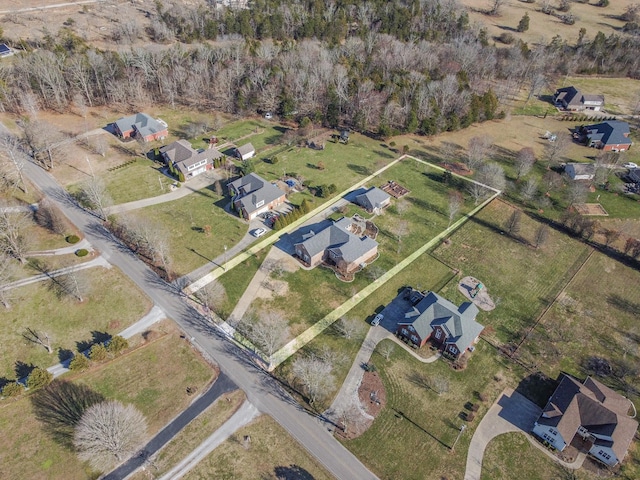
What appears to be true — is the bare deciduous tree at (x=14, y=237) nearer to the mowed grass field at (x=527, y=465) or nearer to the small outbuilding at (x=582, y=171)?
the mowed grass field at (x=527, y=465)

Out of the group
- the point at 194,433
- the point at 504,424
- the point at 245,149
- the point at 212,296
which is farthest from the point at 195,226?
the point at 504,424

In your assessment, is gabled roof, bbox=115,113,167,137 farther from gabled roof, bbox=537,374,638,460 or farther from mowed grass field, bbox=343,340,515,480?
gabled roof, bbox=537,374,638,460

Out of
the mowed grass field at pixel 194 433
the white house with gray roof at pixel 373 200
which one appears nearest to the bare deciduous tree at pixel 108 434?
the mowed grass field at pixel 194 433

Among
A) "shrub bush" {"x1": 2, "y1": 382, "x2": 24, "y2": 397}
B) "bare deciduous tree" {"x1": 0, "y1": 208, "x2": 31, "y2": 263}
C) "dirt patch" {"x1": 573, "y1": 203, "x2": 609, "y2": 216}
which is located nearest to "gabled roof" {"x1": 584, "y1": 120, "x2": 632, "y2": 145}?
"dirt patch" {"x1": 573, "y1": 203, "x2": 609, "y2": 216}

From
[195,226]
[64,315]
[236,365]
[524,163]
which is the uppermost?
[524,163]

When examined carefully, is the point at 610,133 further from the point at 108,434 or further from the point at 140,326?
the point at 108,434

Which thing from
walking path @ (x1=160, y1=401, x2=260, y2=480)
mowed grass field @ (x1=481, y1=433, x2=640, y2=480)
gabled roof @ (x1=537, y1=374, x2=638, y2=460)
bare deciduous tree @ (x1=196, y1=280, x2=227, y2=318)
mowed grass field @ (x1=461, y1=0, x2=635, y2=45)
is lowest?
mowed grass field @ (x1=481, y1=433, x2=640, y2=480)
